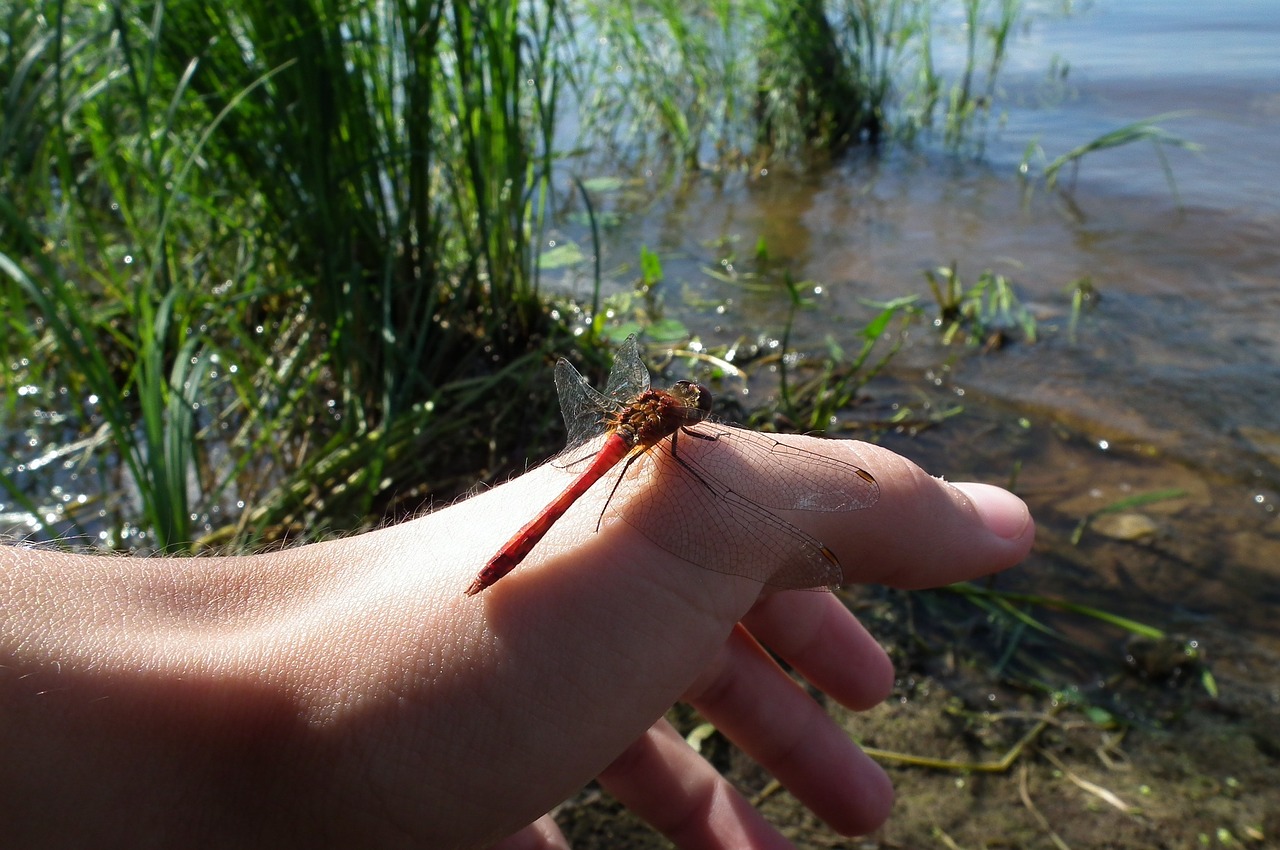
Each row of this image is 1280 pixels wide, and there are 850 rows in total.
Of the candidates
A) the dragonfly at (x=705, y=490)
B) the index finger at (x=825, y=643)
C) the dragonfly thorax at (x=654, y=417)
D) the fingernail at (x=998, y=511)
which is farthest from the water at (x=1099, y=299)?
the dragonfly thorax at (x=654, y=417)

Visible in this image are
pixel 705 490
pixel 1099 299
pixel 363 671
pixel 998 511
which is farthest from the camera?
pixel 1099 299

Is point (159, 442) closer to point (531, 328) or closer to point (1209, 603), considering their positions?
point (531, 328)

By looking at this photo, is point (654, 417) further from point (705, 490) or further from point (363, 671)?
point (363, 671)

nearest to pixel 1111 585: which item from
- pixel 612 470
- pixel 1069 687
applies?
pixel 1069 687

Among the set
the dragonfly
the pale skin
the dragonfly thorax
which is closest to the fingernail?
the pale skin

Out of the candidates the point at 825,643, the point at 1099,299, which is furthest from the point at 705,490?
the point at 1099,299

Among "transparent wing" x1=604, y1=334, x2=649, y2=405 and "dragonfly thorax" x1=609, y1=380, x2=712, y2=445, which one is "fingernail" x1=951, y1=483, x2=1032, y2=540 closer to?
"dragonfly thorax" x1=609, y1=380, x2=712, y2=445

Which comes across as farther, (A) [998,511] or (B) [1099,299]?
(B) [1099,299]
